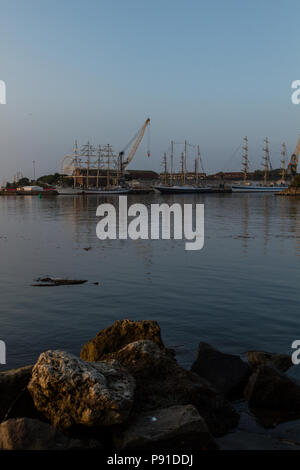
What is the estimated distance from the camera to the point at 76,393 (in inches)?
278

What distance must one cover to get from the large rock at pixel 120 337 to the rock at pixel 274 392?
7.35 ft

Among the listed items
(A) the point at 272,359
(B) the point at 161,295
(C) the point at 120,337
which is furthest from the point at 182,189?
(C) the point at 120,337

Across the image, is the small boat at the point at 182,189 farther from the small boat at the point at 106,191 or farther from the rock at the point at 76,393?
the rock at the point at 76,393

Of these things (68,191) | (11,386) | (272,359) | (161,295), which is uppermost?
(68,191)

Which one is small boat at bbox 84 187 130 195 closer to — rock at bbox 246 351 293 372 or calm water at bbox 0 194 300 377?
calm water at bbox 0 194 300 377

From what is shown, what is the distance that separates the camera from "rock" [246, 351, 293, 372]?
9.62 meters

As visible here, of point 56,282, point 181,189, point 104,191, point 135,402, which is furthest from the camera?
point 104,191

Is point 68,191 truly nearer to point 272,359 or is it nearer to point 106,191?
point 106,191

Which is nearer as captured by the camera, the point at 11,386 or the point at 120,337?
the point at 11,386

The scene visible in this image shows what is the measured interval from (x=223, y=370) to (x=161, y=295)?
7707mm

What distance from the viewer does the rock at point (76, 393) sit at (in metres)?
6.92

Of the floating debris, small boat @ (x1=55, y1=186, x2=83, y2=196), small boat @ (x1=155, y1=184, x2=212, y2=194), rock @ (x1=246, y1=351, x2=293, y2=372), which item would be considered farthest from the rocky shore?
small boat @ (x1=55, y1=186, x2=83, y2=196)

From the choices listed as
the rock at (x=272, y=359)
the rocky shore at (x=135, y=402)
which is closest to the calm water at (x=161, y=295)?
the rock at (x=272, y=359)
